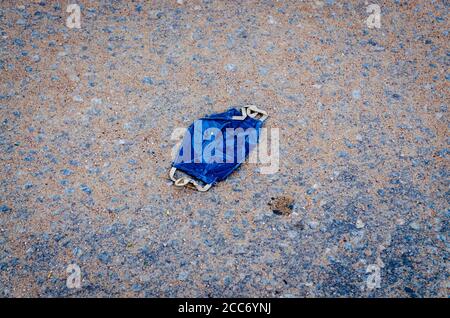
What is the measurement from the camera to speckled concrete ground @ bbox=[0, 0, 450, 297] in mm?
3037

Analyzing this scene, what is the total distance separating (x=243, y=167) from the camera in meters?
3.60

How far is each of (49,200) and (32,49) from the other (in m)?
1.80

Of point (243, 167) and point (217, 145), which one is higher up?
point (217, 145)

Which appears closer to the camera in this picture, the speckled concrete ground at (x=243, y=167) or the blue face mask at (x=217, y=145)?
the speckled concrete ground at (x=243, y=167)

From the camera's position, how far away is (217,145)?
3730mm

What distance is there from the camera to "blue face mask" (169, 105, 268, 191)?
353 centimetres

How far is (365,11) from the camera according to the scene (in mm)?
4855

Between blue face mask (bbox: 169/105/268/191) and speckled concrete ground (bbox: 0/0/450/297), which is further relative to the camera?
blue face mask (bbox: 169/105/268/191)

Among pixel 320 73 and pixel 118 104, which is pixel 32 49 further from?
pixel 320 73

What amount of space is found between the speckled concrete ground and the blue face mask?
104 mm

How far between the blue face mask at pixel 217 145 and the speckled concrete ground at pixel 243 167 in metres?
0.10

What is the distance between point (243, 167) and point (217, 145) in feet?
1.03

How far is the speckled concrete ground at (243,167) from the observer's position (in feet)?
9.96

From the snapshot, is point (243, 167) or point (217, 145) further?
point (217, 145)
